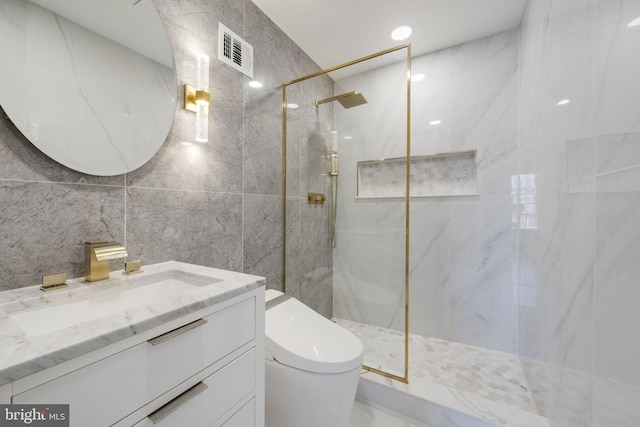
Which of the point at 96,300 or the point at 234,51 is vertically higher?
the point at 234,51

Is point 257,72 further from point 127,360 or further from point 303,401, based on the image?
point 303,401

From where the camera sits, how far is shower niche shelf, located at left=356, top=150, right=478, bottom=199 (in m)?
1.92

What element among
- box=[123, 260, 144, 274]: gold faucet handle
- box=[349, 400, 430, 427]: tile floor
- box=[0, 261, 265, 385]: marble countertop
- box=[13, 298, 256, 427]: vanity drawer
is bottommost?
box=[349, 400, 430, 427]: tile floor

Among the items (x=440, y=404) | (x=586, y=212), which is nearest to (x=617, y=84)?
(x=586, y=212)

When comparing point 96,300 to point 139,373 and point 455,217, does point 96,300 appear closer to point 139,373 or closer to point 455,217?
point 139,373

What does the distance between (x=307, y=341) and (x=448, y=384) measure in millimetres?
1062

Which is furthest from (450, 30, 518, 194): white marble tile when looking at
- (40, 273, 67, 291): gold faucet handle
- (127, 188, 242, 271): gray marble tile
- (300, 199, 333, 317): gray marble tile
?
(40, 273, 67, 291): gold faucet handle

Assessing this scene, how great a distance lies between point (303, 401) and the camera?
1067mm

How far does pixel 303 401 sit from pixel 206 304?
0.71m

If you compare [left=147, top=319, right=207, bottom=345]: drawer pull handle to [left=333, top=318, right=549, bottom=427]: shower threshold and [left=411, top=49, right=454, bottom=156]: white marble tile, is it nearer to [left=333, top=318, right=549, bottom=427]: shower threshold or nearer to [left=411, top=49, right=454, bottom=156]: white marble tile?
[left=333, top=318, right=549, bottom=427]: shower threshold

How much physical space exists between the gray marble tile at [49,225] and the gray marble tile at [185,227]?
Result: 9 cm

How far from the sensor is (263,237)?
1.71m

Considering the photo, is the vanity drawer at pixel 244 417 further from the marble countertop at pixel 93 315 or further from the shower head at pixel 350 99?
the shower head at pixel 350 99

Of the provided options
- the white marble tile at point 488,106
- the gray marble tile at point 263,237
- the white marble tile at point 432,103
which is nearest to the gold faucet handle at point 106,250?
the gray marble tile at point 263,237
